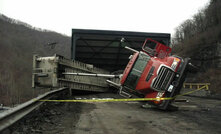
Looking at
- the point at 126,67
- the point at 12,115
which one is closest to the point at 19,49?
the point at 126,67

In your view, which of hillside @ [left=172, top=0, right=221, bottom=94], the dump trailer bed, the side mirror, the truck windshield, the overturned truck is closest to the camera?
the overturned truck

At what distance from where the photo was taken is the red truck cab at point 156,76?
18.9ft

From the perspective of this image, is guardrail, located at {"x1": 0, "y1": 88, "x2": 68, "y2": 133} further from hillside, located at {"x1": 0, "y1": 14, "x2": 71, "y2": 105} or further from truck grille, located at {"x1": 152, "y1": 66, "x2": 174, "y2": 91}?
hillside, located at {"x1": 0, "y1": 14, "x2": 71, "y2": 105}

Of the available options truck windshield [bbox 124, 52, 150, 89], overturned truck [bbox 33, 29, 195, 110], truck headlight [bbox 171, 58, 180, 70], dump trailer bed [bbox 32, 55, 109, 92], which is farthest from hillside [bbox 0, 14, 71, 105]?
truck headlight [bbox 171, 58, 180, 70]

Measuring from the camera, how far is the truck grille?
18.7 ft

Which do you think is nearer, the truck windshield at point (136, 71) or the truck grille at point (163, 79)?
the truck grille at point (163, 79)

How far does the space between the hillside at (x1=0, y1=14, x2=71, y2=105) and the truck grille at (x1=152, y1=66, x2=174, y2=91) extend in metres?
32.4

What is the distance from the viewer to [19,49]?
54344mm

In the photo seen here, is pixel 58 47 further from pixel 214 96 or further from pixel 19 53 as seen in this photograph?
pixel 214 96

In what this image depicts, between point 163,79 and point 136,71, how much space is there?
39.8 inches

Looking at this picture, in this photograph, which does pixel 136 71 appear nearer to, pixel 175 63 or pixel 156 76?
pixel 156 76

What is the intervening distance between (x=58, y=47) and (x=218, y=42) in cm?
5795

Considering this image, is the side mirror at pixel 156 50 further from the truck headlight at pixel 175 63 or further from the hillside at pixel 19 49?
the hillside at pixel 19 49

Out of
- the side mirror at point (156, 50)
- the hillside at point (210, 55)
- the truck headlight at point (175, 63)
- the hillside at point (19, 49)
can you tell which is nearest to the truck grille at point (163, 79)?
the truck headlight at point (175, 63)
